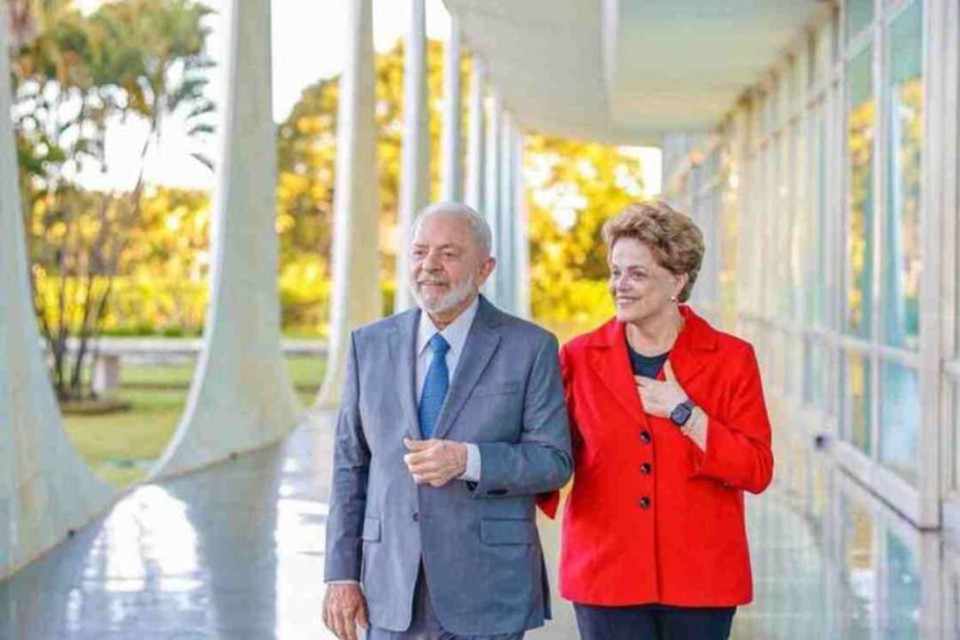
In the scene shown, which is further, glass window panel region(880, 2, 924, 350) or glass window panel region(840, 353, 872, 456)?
glass window panel region(840, 353, 872, 456)

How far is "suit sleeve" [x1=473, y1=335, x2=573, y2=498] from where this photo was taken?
12.6ft

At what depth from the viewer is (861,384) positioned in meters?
14.8

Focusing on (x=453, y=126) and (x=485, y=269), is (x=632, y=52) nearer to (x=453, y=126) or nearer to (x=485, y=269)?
(x=453, y=126)

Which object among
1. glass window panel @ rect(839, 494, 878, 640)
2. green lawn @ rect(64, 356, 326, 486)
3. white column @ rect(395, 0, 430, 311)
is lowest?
green lawn @ rect(64, 356, 326, 486)

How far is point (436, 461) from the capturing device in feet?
12.3

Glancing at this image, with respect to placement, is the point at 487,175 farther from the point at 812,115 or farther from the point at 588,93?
the point at 812,115

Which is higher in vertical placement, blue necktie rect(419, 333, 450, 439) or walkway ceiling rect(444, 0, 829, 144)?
walkway ceiling rect(444, 0, 829, 144)

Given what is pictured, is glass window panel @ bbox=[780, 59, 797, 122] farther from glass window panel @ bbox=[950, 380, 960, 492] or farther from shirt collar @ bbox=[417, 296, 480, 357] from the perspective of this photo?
shirt collar @ bbox=[417, 296, 480, 357]

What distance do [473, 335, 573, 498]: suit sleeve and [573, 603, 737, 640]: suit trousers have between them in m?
0.28

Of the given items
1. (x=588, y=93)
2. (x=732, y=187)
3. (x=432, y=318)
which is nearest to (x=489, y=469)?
(x=432, y=318)

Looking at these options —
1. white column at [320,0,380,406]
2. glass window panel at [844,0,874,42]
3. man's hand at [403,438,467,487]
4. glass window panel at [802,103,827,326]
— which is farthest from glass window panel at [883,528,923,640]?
white column at [320,0,380,406]

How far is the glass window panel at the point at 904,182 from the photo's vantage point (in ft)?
39.9

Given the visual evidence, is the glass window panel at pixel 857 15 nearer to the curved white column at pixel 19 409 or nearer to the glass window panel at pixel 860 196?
the glass window panel at pixel 860 196

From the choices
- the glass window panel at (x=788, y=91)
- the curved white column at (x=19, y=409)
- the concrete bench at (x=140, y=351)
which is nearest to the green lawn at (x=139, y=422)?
the concrete bench at (x=140, y=351)
